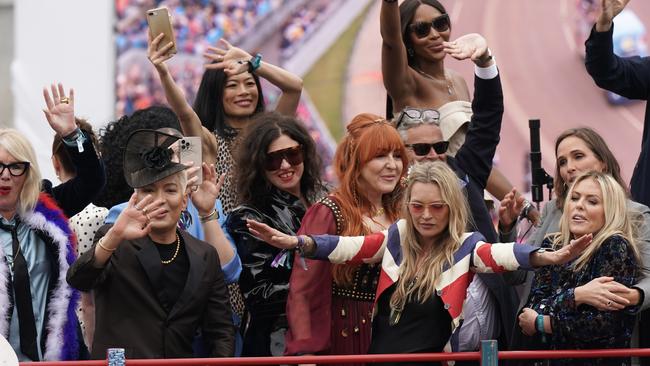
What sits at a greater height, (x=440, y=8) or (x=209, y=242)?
(x=440, y=8)

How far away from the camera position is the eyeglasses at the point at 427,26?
676 cm

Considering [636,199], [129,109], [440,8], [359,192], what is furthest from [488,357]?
[129,109]

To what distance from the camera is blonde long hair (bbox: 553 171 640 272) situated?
547cm

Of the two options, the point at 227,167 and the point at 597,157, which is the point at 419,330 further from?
the point at 227,167

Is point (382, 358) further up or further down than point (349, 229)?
further down

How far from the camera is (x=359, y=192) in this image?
19.2 ft

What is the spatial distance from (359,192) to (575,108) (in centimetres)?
557

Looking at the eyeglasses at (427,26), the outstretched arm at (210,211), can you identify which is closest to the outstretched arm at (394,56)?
the eyeglasses at (427,26)

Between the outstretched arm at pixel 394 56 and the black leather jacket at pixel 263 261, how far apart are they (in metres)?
0.91

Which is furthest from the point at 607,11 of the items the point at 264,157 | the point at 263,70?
Answer: the point at 263,70

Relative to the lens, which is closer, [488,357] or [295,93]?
[488,357]

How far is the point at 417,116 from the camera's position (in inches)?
246

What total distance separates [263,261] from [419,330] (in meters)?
0.97

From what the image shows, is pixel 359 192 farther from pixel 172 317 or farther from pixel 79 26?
pixel 79 26
